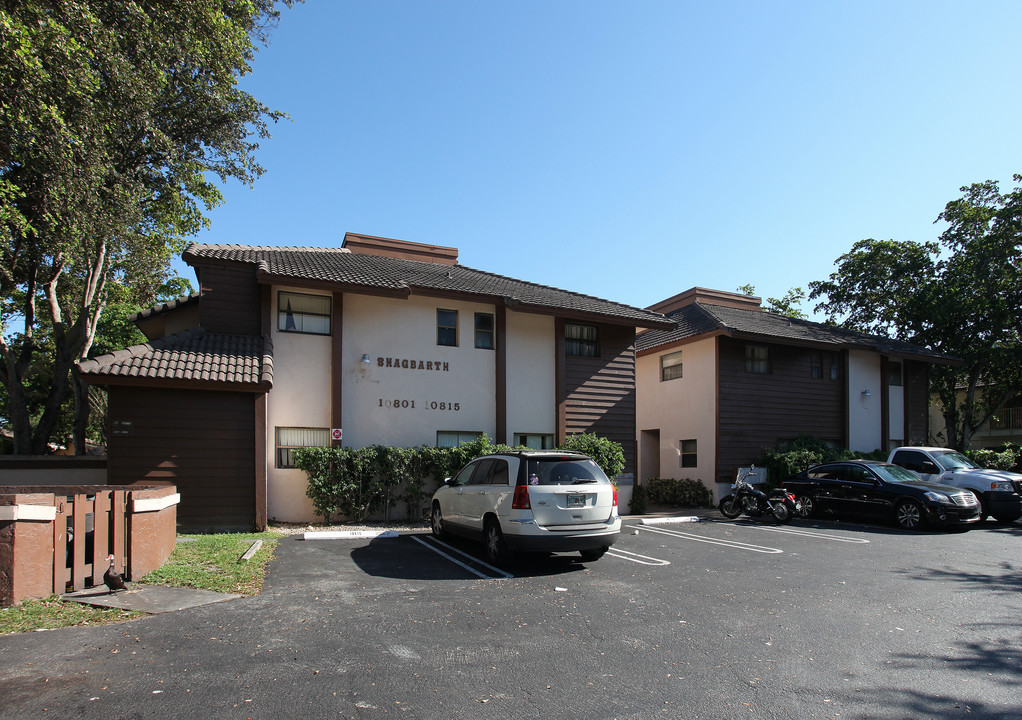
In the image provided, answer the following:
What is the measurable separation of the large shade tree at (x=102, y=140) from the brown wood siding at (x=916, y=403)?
80.4 ft

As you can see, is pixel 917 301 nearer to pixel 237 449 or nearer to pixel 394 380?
pixel 394 380

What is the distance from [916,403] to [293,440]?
76.0ft

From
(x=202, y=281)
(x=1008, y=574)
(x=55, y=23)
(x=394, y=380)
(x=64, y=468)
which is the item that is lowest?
(x=1008, y=574)

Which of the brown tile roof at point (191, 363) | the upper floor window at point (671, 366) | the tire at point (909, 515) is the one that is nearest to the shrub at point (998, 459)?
the upper floor window at point (671, 366)

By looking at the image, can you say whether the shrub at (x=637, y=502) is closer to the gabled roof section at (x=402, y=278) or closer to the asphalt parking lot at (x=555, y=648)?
the gabled roof section at (x=402, y=278)

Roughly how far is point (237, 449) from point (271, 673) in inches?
355

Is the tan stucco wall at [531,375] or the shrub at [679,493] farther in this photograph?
the shrub at [679,493]

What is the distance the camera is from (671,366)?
23.1 meters

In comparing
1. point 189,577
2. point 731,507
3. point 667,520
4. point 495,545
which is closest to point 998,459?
point 731,507

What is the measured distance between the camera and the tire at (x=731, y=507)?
55.6ft

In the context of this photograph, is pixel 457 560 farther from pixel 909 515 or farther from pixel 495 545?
pixel 909 515

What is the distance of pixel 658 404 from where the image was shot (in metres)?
23.5

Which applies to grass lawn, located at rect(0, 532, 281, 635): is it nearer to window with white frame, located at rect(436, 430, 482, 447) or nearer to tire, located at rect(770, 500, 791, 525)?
window with white frame, located at rect(436, 430, 482, 447)

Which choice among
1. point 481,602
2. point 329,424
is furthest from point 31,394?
point 481,602
